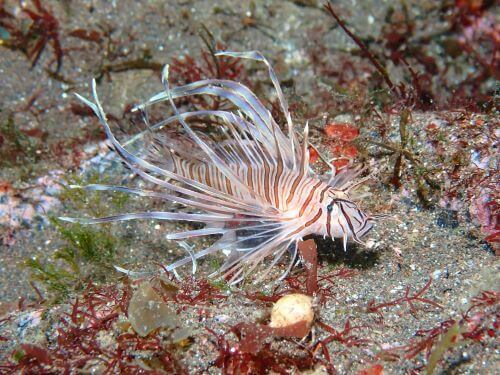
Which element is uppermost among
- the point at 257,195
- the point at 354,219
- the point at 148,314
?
the point at 257,195

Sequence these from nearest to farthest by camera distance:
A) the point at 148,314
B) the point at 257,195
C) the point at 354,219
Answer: the point at 148,314 < the point at 354,219 < the point at 257,195

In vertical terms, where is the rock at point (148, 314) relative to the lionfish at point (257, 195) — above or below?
below

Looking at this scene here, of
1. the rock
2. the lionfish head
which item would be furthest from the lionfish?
the rock

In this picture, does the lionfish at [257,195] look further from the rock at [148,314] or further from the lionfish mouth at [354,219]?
the rock at [148,314]

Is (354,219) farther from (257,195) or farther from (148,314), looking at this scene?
(148,314)

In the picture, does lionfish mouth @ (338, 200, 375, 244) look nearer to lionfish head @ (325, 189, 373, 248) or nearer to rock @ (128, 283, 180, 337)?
lionfish head @ (325, 189, 373, 248)

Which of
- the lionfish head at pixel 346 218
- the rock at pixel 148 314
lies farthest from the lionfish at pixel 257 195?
the rock at pixel 148 314

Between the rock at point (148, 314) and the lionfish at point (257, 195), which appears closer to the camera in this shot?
the rock at point (148, 314)

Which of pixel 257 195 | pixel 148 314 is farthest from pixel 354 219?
pixel 148 314

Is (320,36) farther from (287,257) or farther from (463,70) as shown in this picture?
(287,257)
